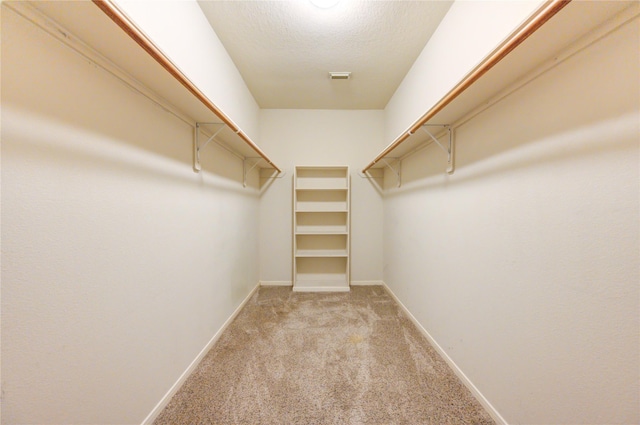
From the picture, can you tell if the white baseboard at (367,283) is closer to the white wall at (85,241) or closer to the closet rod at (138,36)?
the white wall at (85,241)

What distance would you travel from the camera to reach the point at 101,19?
0.69 metres

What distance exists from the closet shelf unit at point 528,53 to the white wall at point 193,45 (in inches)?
52.4

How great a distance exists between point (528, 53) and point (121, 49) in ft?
4.93

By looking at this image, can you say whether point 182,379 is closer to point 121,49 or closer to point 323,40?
point 121,49

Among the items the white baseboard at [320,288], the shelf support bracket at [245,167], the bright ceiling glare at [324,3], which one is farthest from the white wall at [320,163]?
the bright ceiling glare at [324,3]

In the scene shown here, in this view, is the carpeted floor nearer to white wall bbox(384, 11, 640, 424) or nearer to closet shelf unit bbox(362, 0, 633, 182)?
white wall bbox(384, 11, 640, 424)

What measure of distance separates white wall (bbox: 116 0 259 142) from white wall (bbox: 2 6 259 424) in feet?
1.09

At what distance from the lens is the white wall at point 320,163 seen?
3168 mm

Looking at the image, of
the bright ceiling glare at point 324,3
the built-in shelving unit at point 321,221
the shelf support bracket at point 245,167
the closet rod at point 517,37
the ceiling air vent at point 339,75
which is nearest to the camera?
the closet rod at point 517,37

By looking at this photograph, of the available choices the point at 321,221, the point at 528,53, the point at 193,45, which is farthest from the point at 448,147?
the point at 321,221

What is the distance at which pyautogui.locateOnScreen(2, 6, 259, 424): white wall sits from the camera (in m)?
0.64

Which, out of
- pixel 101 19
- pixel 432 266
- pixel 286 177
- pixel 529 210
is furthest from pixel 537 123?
pixel 286 177

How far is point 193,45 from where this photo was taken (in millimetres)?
1440

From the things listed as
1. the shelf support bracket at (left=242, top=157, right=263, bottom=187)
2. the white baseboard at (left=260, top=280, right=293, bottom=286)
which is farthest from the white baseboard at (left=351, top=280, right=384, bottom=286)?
the shelf support bracket at (left=242, top=157, right=263, bottom=187)
